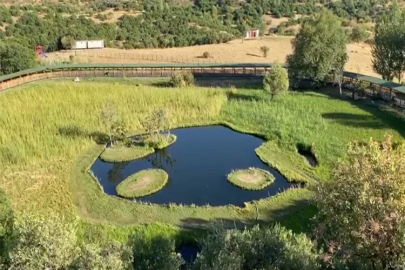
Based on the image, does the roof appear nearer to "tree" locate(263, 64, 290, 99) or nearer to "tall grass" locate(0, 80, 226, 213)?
"tree" locate(263, 64, 290, 99)

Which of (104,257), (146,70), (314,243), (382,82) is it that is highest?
(146,70)

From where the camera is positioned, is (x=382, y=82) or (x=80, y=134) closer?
(x=80, y=134)

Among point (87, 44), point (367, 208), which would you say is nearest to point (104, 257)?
point (367, 208)

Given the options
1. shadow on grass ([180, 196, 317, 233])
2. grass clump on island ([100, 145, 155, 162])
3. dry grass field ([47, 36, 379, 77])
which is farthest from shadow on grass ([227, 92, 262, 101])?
shadow on grass ([180, 196, 317, 233])

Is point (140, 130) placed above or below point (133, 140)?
above

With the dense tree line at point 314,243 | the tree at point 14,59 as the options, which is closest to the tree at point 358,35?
the tree at point 14,59

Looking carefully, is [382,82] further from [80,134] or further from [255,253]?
[255,253]
